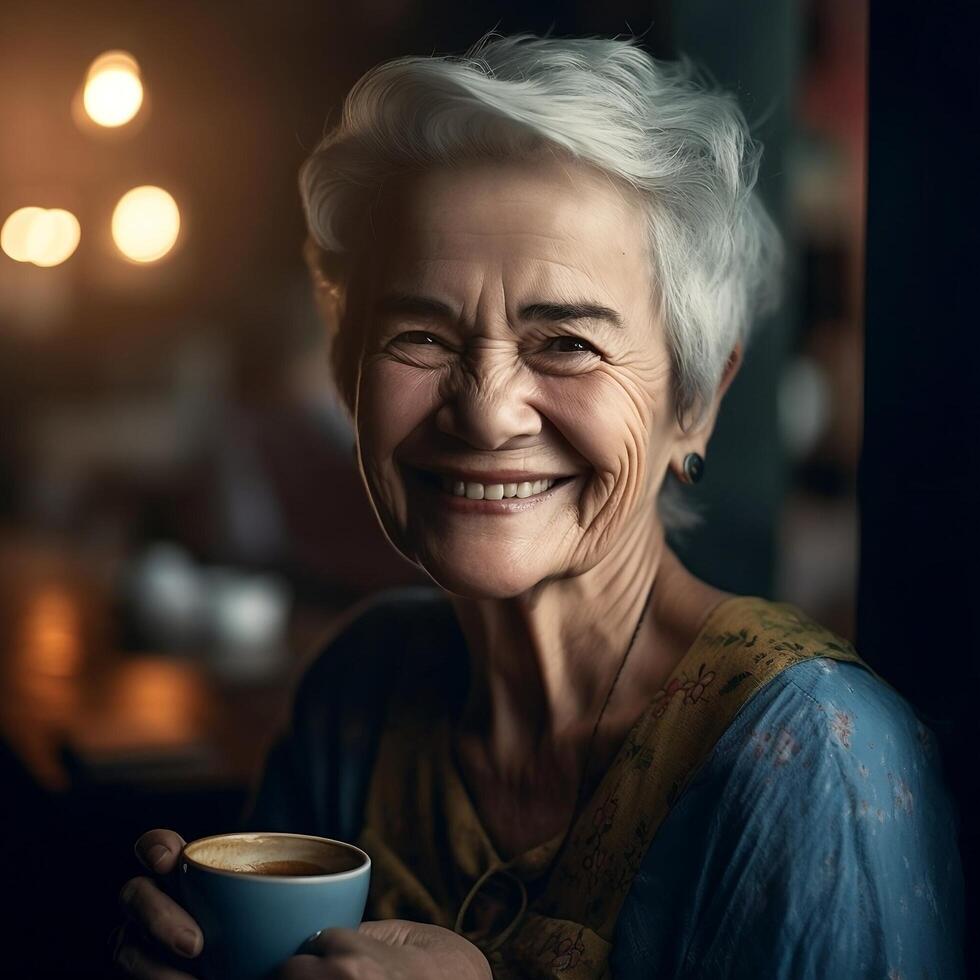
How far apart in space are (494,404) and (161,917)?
1.08 feet

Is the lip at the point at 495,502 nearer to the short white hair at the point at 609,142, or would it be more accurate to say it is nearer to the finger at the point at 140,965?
the short white hair at the point at 609,142

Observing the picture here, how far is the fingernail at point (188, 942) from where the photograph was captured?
0.57 metres

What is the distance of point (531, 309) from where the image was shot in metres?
0.64

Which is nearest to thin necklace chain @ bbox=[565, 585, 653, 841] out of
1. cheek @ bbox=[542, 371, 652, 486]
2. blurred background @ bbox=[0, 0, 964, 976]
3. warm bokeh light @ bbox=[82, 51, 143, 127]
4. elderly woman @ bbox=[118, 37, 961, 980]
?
elderly woman @ bbox=[118, 37, 961, 980]

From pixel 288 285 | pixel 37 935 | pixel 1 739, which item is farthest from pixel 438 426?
pixel 288 285

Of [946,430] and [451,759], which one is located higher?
[946,430]

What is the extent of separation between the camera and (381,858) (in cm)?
78

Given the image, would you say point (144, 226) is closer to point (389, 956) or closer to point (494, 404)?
point (494, 404)

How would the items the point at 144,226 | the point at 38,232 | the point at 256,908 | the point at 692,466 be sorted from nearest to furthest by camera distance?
the point at 256,908 < the point at 692,466 < the point at 38,232 < the point at 144,226

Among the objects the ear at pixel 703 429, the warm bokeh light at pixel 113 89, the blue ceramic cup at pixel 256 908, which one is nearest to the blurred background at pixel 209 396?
the warm bokeh light at pixel 113 89

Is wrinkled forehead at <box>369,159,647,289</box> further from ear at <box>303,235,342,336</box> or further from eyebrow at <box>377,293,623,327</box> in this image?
ear at <box>303,235,342,336</box>

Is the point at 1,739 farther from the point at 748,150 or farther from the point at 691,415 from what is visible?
the point at 748,150

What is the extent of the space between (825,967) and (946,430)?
327 mm

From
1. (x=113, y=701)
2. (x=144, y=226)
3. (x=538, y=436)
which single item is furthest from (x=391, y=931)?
(x=144, y=226)
